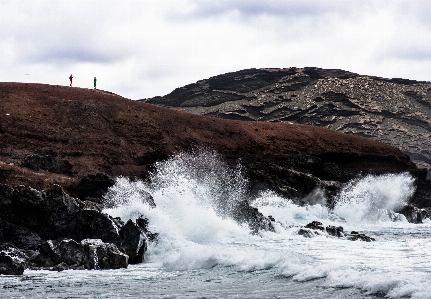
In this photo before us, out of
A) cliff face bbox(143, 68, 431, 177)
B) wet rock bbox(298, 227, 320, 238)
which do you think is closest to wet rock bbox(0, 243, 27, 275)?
wet rock bbox(298, 227, 320, 238)

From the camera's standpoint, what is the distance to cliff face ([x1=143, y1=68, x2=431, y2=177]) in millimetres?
71812

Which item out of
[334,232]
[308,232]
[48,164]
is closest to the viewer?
[308,232]

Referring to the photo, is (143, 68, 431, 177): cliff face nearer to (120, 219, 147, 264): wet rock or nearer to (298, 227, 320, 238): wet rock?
(298, 227, 320, 238): wet rock

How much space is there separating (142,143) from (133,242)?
1873cm

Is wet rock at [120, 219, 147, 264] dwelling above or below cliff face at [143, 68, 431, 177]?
below

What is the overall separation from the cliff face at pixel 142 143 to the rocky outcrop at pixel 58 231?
25.4 feet

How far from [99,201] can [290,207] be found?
13752 mm

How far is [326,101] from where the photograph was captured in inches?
2923

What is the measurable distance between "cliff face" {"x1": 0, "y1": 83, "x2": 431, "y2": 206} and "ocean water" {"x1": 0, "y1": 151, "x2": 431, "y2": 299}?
9.67ft

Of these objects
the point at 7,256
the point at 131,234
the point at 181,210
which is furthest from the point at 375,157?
the point at 7,256

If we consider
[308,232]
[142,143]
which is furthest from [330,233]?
[142,143]

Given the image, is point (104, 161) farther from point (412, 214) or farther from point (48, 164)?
point (412, 214)

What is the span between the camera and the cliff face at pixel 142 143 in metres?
32.3

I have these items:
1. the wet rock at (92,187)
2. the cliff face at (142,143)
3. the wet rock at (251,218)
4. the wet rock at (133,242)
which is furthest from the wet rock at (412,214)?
the wet rock at (133,242)
